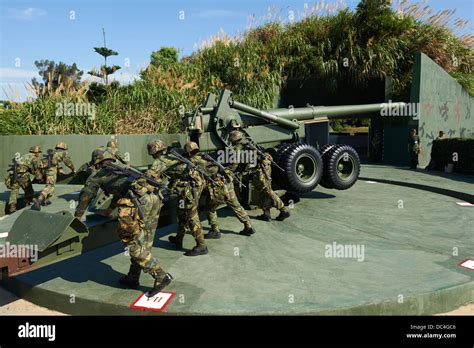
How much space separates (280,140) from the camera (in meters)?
8.30

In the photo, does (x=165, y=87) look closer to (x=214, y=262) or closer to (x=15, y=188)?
(x=15, y=188)

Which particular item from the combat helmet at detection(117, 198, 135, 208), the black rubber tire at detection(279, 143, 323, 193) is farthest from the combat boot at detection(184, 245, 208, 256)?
the black rubber tire at detection(279, 143, 323, 193)

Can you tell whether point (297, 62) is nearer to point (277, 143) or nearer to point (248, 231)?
point (277, 143)

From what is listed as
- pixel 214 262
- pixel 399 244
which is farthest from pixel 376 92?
pixel 214 262

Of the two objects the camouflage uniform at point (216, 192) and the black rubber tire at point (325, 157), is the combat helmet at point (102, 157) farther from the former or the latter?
the black rubber tire at point (325, 157)

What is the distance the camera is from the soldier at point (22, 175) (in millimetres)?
8008

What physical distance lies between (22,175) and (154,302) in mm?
5686

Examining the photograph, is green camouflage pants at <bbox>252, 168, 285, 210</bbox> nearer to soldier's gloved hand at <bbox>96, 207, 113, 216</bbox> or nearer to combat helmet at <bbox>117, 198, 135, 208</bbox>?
soldier's gloved hand at <bbox>96, 207, 113, 216</bbox>

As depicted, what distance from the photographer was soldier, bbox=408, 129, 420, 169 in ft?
44.3

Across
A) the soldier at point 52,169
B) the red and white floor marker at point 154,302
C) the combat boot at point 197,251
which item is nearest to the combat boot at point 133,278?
the red and white floor marker at point 154,302

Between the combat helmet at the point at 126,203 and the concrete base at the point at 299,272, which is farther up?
the combat helmet at the point at 126,203

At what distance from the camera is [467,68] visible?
55.3ft

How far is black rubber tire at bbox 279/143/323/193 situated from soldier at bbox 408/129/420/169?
23.9 ft

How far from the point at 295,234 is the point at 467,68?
15.0m
